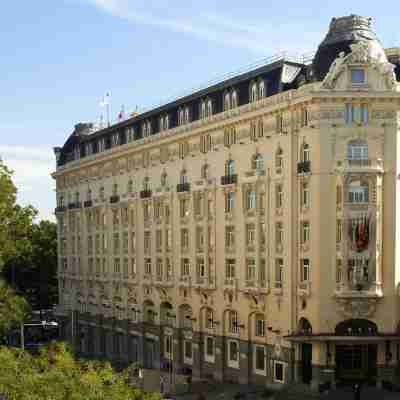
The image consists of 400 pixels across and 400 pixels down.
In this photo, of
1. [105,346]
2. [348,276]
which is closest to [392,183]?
[348,276]

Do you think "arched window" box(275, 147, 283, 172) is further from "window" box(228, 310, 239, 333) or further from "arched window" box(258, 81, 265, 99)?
"window" box(228, 310, 239, 333)

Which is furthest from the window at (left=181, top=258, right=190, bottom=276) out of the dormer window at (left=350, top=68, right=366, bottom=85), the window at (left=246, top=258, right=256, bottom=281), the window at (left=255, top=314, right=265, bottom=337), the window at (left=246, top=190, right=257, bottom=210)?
the dormer window at (left=350, top=68, right=366, bottom=85)

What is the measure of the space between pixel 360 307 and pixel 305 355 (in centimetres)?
635

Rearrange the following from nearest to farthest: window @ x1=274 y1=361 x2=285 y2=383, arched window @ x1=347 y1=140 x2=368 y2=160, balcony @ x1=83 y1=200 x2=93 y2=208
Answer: arched window @ x1=347 y1=140 x2=368 y2=160 < window @ x1=274 y1=361 x2=285 y2=383 < balcony @ x1=83 y1=200 x2=93 y2=208

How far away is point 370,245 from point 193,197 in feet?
70.6

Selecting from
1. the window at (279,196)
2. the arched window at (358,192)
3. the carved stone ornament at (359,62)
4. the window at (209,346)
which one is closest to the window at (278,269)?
the window at (279,196)

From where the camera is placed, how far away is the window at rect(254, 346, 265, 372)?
191 ft

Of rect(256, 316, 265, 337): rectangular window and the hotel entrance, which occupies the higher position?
rect(256, 316, 265, 337): rectangular window

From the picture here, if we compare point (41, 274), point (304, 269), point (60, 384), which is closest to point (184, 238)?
point (304, 269)

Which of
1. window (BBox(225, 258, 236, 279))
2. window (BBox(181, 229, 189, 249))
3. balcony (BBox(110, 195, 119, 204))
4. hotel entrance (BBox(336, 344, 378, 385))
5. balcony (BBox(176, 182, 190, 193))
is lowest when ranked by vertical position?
hotel entrance (BBox(336, 344, 378, 385))

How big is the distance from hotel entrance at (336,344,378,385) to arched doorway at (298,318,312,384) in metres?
2.37

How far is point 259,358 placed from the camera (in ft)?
193

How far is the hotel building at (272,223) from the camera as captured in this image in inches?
2029

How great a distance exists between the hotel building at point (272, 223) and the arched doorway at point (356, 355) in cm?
11
